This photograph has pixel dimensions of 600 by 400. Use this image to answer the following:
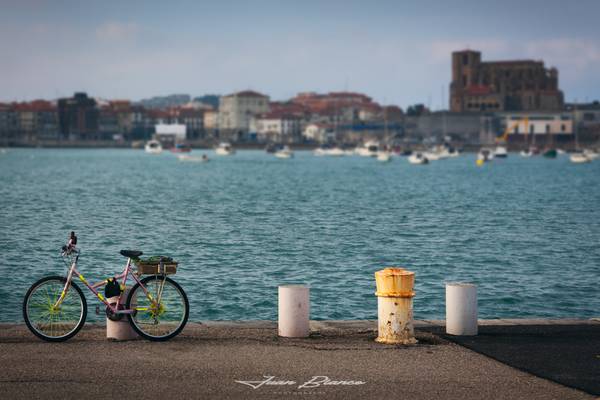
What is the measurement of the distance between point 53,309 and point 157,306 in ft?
4.50

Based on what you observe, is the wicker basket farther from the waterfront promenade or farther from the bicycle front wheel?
the waterfront promenade

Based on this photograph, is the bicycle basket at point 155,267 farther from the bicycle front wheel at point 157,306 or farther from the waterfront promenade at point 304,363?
the waterfront promenade at point 304,363

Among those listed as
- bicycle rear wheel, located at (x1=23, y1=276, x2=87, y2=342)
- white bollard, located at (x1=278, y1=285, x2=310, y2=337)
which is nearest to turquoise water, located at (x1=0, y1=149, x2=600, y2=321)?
white bollard, located at (x1=278, y1=285, x2=310, y2=337)

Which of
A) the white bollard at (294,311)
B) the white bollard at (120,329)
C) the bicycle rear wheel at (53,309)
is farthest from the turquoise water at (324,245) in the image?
the bicycle rear wheel at (53,309)

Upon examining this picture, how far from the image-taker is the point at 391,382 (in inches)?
453

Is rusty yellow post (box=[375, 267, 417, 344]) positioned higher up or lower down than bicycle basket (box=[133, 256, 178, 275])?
lower down

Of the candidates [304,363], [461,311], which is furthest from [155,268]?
[461,311]

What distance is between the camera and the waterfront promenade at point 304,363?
11.1m

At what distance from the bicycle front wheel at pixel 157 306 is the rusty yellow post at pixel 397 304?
263cm

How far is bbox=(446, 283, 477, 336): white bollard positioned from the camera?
14.2 metres

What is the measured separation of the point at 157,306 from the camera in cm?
1377

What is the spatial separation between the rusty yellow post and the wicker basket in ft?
8.99

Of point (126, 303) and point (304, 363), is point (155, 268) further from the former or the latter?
point (304, 363)

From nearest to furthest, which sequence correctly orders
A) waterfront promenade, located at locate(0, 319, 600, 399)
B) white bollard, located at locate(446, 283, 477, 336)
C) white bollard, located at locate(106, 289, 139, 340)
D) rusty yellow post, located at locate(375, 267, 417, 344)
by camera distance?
waterfront promenade, located at locate(0, 319, 600, 399) → rusty yellow post, located at locate(375, 267, 417, 344) → white bollard, located at locate(106, 289, 139, 340) → white bollard, located at locate(446, 283, 477, 336)
